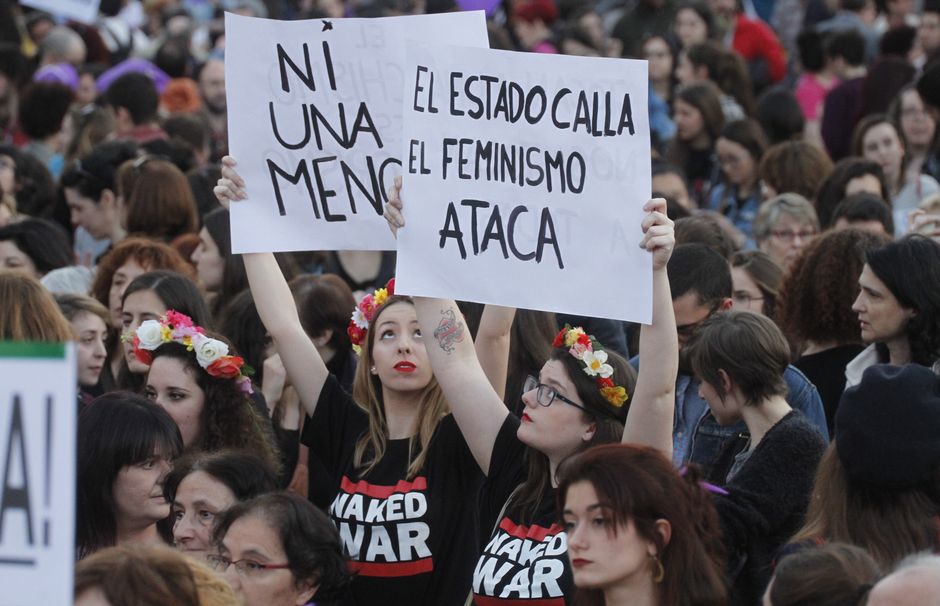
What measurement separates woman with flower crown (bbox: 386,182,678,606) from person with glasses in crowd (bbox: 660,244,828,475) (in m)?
0.59

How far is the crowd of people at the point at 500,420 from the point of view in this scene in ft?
13.3

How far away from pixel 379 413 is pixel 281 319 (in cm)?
47

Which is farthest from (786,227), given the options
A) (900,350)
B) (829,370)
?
(900,350)

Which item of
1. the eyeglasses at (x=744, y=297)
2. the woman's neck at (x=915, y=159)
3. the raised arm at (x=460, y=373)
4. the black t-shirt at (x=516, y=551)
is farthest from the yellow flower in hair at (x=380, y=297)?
the woman's neck at (x=915, y=159)

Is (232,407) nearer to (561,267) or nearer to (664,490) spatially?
(561,267)

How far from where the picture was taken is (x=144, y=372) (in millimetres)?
6516

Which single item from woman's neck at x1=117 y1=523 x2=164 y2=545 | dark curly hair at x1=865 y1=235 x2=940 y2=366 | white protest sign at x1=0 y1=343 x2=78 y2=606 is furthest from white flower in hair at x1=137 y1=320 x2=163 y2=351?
white protest sign at x1=0 y1=343 x2=78 y2=606

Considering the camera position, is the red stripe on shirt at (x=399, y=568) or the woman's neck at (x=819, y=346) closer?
the red stripe on shirt at (x=399, y=568)

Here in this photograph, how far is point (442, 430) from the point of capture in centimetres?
525

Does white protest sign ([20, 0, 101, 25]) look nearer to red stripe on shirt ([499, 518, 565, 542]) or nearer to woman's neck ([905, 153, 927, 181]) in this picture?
woman's neck ([905, 153, 927, 181])

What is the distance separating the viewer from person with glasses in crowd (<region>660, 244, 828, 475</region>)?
218 inches

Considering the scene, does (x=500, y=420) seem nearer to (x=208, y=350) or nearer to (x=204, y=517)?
(x=204, y=517)

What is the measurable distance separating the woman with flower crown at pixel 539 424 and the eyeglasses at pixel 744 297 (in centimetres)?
205

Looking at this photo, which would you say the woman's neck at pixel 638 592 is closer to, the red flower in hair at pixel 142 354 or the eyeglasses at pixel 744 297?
the red flower in hair at pixel 142 354
